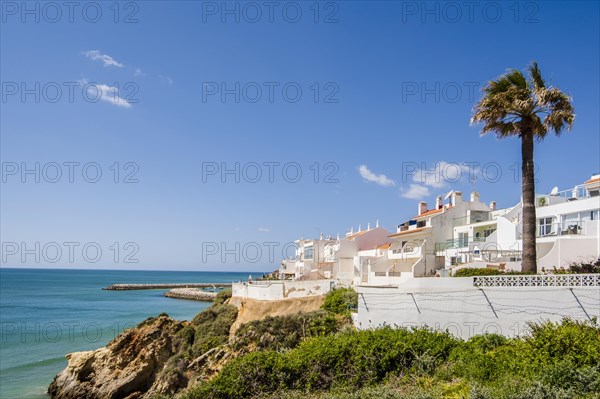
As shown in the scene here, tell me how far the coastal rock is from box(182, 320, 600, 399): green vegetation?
1409 centimetres

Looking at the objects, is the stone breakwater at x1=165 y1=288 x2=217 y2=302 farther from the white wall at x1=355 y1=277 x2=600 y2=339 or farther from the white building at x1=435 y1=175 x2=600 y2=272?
the white wall at x1=355 y1=277 x2=600 y2=339

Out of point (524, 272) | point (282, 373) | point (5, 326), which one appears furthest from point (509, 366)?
point (5, 326)

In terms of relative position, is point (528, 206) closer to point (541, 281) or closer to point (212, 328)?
point (541, 281)

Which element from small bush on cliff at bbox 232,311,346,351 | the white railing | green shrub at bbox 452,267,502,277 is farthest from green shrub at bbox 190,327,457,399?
small bush on cliff at bbox 232,311,346,351

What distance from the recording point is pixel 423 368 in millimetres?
14562

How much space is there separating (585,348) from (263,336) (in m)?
17.8

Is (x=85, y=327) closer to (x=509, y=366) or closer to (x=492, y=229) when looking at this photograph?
(x=492, y=229)

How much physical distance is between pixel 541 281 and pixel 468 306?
2.93 meters

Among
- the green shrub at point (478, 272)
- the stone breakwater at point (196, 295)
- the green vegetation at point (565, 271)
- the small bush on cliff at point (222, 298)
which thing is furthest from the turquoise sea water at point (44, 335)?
the green vegetation at point (565, 271)

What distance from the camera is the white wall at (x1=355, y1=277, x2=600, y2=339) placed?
16.4 metres

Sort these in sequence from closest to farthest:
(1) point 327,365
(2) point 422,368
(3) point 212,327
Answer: (2) point 422,368, (1) point 327,365, (3) point 212,327

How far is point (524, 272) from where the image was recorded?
20.2 meters

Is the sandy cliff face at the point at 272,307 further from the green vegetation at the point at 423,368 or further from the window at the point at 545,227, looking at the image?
the window at the point at 545,227

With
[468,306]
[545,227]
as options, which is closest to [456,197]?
[545,227]
